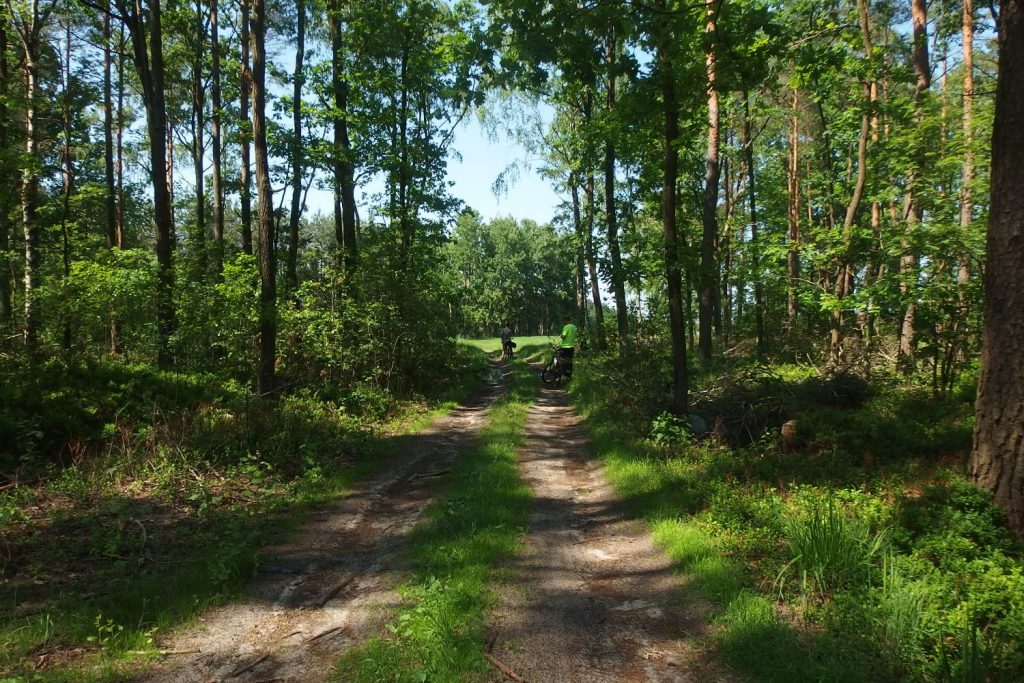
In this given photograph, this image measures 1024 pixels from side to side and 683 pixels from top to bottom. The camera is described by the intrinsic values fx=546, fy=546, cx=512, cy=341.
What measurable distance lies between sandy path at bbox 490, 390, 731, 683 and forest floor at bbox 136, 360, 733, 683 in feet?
0.04

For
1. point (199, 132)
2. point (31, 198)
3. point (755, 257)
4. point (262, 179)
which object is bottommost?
point (755, 257)

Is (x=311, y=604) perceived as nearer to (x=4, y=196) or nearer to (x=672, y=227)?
(x=672, y=227)

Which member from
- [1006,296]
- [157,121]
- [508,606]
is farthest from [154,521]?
[157,121]

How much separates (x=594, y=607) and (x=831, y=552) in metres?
1.89

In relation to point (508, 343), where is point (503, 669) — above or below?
below

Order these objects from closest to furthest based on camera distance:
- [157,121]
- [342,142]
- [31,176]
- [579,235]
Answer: [157,121], [31,176], [342,142], [579,235]

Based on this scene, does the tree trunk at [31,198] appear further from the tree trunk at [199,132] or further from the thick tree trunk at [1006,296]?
the thick tree trunk at [1006,296]

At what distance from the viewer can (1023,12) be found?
4.52m

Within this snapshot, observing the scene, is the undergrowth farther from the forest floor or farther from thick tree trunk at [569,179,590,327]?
thick tree trunk at [569,179,590,327]

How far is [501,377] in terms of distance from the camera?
2148 cm

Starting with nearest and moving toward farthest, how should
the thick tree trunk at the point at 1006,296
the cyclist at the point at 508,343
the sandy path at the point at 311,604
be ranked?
the sandy path at the point at 311,604
the thick tree trunk at the point at 1006,296
the cyclist at the point at 508,343

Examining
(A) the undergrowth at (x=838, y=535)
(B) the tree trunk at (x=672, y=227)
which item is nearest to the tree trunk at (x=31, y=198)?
(B) the tree trunk at (x=672, y=227)

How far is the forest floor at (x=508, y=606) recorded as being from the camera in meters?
3.48

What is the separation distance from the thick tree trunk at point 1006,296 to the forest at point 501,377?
0.03 m
